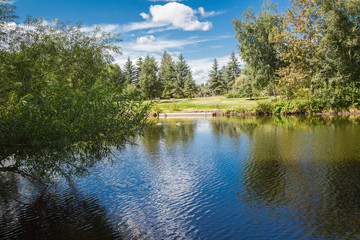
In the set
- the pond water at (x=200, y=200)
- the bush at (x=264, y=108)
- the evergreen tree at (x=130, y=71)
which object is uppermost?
the evergreen tree at (x=130, y=71)

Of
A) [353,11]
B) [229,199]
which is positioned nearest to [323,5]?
[353,11]

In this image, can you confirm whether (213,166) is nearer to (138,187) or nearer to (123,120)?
(138,187)

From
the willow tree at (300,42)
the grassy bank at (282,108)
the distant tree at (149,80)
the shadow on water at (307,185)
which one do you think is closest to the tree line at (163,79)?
the distant tree at (149,80)

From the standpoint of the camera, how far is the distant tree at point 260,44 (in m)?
42.3

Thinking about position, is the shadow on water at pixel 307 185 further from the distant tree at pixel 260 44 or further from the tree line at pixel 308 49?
the distant tree at pixel 260 44

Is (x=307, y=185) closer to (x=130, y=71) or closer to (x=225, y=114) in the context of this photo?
(x=225, y=114)

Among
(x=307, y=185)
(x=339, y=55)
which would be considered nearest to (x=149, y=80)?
(x=339, y=55)

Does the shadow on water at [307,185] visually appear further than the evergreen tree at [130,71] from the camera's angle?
No

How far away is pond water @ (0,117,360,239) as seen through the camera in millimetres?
7285

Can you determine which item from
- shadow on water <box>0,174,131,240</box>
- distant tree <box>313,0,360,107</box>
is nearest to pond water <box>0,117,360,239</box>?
shadow on water <box>0,174,131,240</box>

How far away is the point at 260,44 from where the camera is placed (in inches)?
1700

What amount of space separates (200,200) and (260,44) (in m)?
39.6

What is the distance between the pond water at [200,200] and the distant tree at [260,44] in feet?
97.1

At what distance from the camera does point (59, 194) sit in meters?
10.3
